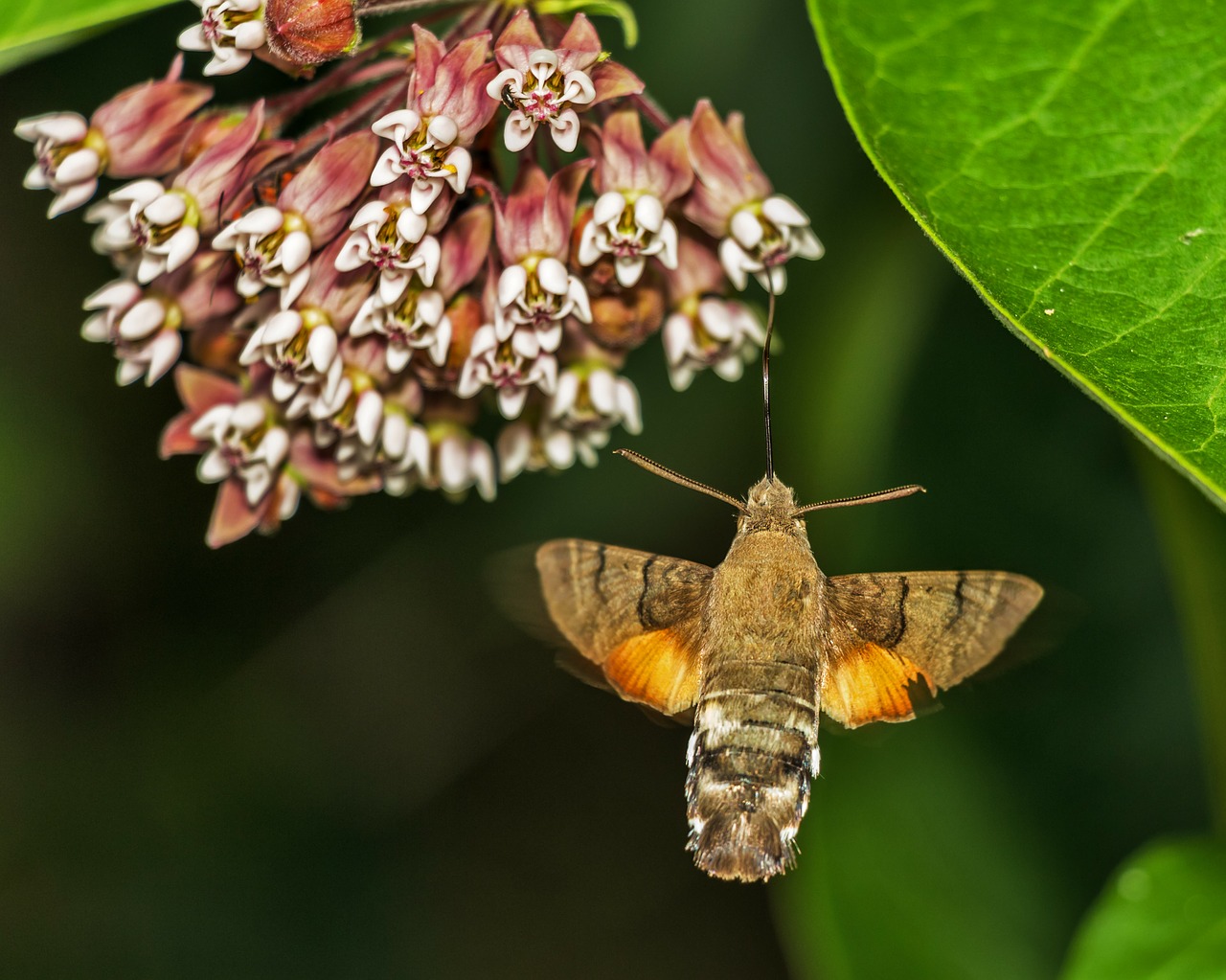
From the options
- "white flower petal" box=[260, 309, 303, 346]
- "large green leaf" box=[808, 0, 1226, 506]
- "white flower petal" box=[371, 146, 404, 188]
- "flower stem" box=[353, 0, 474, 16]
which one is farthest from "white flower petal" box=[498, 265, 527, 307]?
"large green leaf" box=[808, 0, 1226, 506]

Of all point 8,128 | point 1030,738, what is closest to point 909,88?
point 1030,738

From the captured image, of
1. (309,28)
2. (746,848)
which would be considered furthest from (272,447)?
(746,848)

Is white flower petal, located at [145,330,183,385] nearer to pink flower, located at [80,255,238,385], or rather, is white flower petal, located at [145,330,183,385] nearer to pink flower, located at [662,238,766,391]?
pink flower, located at [80,255,238,385]

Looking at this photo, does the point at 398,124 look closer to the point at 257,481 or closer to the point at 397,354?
the point at 397,354

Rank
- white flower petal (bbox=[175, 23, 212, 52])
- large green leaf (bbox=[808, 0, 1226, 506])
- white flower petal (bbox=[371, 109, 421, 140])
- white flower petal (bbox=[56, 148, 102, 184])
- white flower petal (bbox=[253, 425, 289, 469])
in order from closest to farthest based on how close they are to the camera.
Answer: large green leaf (bbox=[808, 0, 1226, 506]), white flower petal (bbox=[371, 109, 421, 140]), white flower petal (bbox=[175, 23, 212, 52]), white flower petal (bbox=[56, 148, 102, 184]), white flower petal (bbox=[253, 425, 289, 469])

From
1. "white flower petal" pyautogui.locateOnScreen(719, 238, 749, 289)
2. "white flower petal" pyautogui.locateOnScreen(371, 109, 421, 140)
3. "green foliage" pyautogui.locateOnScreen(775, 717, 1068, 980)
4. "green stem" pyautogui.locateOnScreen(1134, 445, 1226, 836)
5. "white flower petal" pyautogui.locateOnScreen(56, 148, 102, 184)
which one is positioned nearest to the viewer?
"white flower petal" pyautogui.locateOnScreen(371, 109, 421, 140)

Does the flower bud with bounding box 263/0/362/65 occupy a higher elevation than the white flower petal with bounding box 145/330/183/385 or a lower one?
higher

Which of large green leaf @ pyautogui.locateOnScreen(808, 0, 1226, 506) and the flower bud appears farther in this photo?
the flower bud
